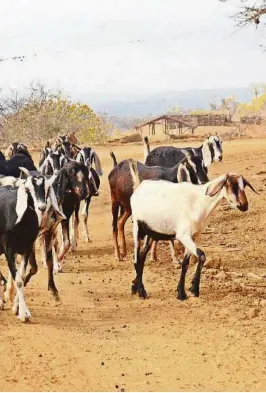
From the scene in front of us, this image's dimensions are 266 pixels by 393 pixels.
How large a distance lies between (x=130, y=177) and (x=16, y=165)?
2.58 meters

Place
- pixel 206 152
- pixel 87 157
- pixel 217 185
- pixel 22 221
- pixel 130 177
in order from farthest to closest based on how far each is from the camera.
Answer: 1. pixel 206 152
2. pixel 87 157
3. pixel 130 177
4. pixel 217 185
5. pixel 22 221

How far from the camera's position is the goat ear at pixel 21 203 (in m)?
9.82

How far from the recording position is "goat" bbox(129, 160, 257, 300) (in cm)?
1052

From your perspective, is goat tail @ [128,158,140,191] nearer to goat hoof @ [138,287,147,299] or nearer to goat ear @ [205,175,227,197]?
goat hoof @ [138,287,147,299]

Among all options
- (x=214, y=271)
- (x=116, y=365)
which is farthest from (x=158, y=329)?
(x=214, y=271)

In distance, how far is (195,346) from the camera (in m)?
8.77

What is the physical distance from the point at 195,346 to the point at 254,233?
7.77 m

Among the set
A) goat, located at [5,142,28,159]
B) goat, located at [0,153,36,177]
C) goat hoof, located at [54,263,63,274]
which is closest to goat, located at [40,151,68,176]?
goat, located at [0,153,36,177]

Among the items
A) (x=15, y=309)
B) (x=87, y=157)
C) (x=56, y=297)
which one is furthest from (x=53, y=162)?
(x=15, y=309)

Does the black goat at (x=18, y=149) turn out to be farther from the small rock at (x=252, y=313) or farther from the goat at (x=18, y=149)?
the small rock at (x=252, y=313)

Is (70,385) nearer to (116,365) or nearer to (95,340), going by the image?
(116,365)

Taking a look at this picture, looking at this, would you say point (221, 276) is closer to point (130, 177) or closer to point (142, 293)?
point (142, 293)

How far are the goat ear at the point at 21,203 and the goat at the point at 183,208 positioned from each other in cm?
176

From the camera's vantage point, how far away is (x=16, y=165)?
50.6ft
